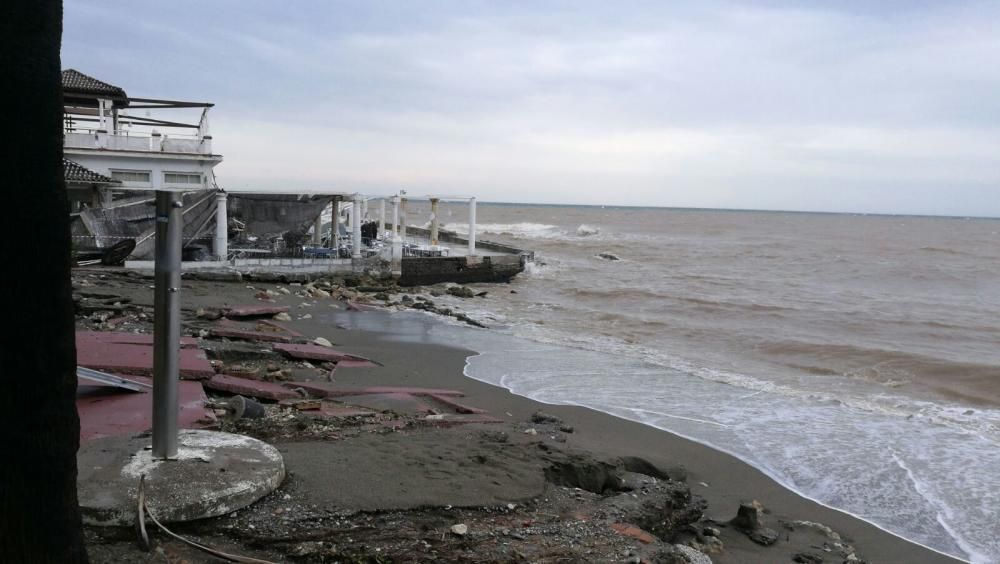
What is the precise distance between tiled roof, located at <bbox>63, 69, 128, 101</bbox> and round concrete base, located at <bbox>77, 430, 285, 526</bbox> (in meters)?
26.2

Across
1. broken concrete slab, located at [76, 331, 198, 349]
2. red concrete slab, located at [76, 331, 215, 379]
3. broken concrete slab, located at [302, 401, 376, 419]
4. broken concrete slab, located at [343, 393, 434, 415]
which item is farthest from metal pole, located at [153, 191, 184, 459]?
broken concrete slab, located at [76, 331, 198, 349]

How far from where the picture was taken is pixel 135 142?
2811 cm

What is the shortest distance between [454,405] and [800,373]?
865 centimetres

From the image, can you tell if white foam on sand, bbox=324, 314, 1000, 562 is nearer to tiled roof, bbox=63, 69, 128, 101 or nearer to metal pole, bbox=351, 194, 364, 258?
metal pole, bbox=351, 194, 364, 258

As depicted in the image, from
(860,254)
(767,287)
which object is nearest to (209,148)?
(767,287)

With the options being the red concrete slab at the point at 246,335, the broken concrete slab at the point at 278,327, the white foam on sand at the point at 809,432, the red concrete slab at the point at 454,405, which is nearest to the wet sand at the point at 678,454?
the white foam on sand at the point at 809,432

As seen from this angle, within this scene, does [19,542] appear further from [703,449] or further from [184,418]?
[703,449]

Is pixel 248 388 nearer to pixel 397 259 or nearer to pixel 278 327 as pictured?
pixel 278 327

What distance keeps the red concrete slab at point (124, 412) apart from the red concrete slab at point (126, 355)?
62cm

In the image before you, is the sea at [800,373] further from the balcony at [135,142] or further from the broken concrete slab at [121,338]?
the balcony at [135,142]

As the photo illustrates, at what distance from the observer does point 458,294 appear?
78.8ft

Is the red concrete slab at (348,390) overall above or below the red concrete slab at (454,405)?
above

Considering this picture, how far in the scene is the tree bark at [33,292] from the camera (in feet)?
9.44

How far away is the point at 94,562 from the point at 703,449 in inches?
260
